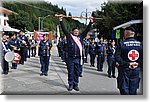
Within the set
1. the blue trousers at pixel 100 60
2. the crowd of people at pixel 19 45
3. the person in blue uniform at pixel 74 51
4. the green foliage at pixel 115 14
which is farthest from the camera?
the blue trousers at pixel 100 60

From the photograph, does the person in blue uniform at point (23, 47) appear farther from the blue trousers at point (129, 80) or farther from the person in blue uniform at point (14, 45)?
the blue trousers at point (129, 80)

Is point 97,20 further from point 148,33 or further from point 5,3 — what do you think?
point 5,3

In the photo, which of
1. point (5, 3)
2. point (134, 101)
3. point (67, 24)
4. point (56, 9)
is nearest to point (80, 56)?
point (67, 24)

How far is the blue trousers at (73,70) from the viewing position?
4863 mm

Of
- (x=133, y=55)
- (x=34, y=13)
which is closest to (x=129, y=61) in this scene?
(x=133, y=55)

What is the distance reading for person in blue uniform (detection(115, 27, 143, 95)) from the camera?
13.0 ft

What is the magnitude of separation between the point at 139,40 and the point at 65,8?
1359mm

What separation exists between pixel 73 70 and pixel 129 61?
125 cm

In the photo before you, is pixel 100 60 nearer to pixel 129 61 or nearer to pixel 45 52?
pixel 45 52

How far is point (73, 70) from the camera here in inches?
193

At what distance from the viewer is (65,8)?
4.61 m

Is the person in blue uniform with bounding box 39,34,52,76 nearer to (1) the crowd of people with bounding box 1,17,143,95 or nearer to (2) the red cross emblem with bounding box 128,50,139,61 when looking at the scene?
(1) the crowd of people with bounding box 1,17,143,95

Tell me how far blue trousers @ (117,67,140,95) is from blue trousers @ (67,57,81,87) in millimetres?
1066

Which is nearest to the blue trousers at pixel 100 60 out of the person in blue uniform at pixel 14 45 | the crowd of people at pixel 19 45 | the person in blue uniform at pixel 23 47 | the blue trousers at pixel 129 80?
the crowd of people at pixel 19 45
